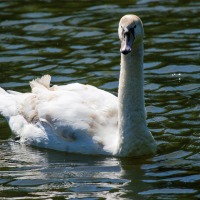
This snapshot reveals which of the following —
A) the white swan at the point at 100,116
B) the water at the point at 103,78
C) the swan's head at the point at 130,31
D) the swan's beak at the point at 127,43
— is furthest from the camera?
the white swan at the point at 100,116

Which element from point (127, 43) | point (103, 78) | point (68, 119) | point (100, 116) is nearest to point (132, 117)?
point (100, 116)

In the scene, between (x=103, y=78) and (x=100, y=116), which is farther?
(x=103, y=78)

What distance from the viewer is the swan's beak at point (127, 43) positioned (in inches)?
439

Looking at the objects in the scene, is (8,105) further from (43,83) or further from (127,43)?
(127,43)

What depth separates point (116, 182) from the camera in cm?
1091

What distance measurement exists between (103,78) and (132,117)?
360cm

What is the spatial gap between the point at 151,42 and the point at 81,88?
Result: 179 inches

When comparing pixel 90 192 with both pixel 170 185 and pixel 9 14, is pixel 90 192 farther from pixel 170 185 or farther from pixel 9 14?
pixel 9 14

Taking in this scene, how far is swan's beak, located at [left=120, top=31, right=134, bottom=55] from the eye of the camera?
36.6 feet

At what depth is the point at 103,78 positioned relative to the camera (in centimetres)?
1542

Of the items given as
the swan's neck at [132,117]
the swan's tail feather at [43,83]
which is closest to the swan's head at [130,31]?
the swan's neck at [132,117]

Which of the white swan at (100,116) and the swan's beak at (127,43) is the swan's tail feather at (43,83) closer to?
the white swan at (100,116)

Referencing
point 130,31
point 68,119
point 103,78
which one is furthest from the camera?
point 103,78

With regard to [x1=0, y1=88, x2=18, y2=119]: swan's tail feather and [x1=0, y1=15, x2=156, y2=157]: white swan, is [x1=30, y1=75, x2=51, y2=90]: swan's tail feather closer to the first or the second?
[x1=0, y1=15, x2=156, y2=157]: white swan
